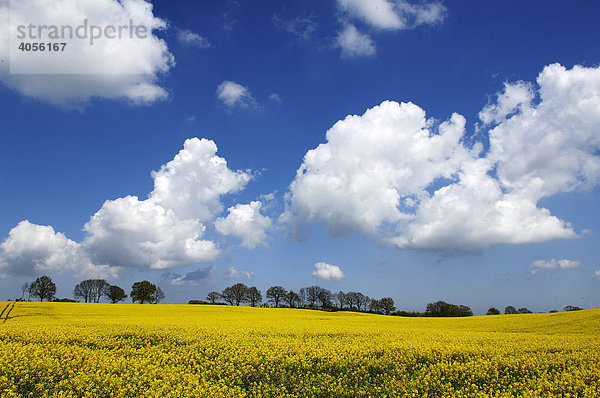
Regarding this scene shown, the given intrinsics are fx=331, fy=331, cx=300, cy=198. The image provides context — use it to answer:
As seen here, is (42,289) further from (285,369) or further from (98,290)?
(285,369)

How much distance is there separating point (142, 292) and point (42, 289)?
26189mm

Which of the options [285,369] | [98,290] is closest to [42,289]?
[98,290]

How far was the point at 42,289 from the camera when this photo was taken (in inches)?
3565

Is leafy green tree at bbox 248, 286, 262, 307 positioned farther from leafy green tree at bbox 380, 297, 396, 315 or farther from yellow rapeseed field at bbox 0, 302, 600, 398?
yellow rapeseed field at bbox 0, 302, 600, 398

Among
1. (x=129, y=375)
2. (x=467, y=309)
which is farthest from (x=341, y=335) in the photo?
(x=467, y=309)

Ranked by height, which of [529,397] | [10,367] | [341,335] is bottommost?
[341,335]

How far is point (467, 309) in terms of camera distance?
10844cm

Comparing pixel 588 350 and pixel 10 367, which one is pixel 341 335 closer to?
pixel 588 350

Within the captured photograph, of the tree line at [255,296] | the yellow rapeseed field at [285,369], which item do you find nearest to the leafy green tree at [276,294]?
the tree line at [255,296]

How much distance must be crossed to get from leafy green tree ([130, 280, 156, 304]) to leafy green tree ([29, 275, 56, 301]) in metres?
21.0

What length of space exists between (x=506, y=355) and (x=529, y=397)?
4799 mm

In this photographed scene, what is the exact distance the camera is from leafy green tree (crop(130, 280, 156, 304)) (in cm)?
9281

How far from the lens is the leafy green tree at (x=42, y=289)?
90.1 meters

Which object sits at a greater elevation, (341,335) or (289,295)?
(341,335)
